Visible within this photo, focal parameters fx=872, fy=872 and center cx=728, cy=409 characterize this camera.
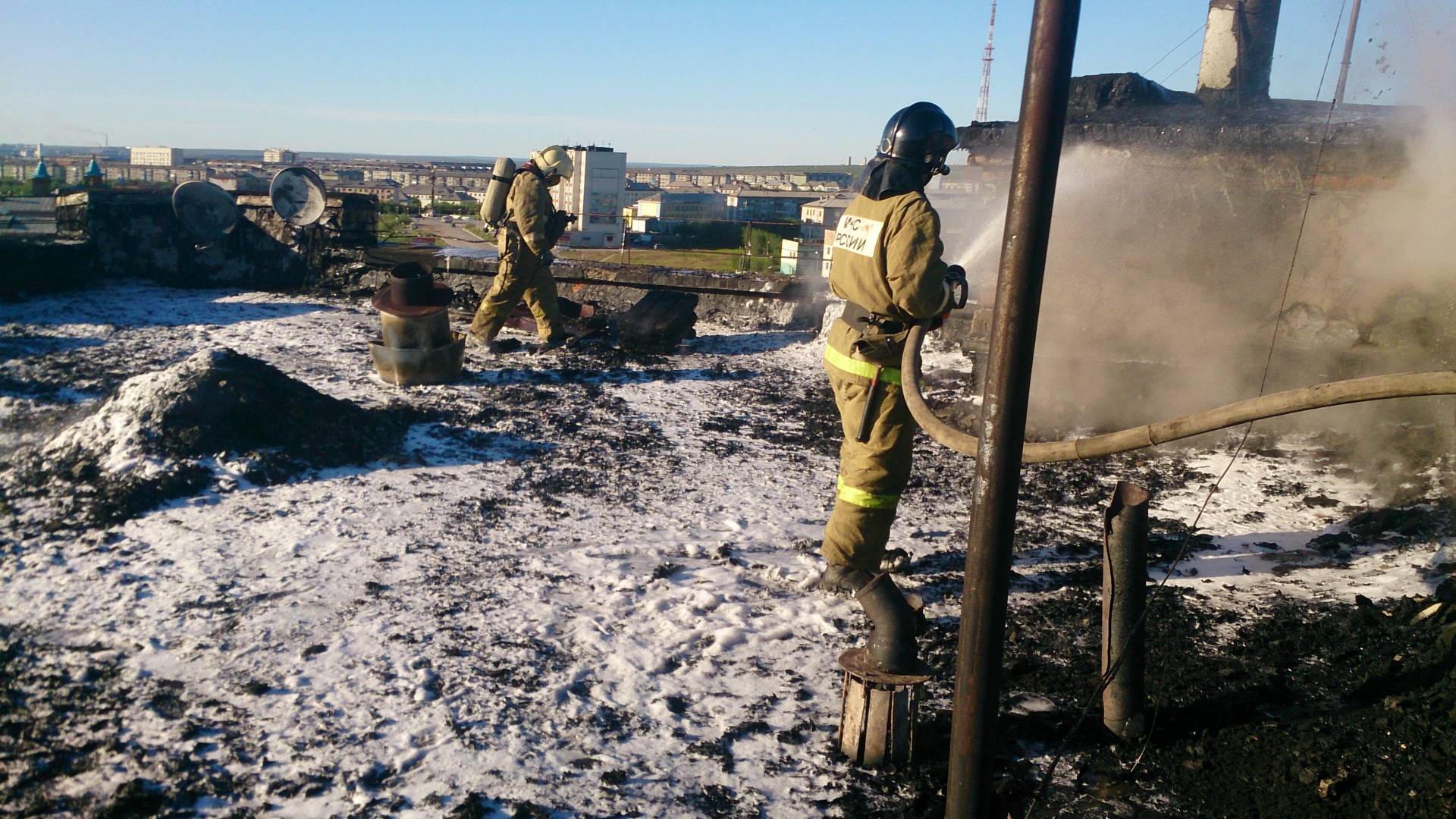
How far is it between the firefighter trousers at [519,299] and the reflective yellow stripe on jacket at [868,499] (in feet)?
18.8

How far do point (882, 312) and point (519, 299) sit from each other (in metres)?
5.71

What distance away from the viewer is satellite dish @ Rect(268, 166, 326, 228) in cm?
1162

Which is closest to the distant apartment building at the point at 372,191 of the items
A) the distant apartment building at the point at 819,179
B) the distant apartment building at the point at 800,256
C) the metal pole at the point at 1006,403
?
the distant apartment building at the point at 800,256

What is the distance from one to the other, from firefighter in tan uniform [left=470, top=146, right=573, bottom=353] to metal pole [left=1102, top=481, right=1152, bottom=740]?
680cm

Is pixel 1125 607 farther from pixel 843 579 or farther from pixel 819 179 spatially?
pixel 819 179

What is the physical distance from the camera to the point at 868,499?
3.89m

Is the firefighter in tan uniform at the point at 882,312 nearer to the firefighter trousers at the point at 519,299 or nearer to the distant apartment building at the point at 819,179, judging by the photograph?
the firefighter trousers at the point at 519,299

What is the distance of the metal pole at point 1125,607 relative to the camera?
296cm

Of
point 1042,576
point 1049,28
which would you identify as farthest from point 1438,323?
point 1049,28

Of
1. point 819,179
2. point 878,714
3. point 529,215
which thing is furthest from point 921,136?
point 819,179

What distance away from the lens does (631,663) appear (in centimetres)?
353

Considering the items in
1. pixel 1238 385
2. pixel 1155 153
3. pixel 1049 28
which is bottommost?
pixel 1238 385

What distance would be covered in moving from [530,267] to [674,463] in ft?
12.1

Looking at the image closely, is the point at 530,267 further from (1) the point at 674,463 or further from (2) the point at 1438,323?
(2) the point at 1438,323
